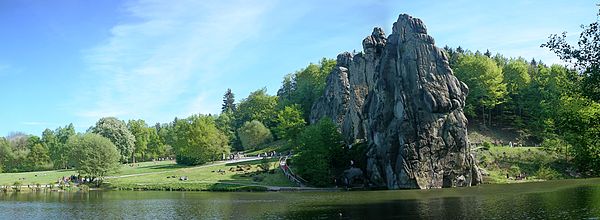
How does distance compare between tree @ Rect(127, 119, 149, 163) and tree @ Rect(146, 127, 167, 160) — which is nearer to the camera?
tree @ Rect(127, 119, 149, 163)

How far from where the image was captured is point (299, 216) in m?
39.6

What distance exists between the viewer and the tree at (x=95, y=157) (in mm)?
84000

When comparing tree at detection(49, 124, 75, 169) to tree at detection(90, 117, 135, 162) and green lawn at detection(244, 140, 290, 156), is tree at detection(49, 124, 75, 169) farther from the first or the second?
green lawn at detection(244, 140, 290, 156)

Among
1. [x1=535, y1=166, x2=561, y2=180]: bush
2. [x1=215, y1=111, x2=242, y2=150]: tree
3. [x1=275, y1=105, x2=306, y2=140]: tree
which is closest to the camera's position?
[x1=535, y1=166, x2=561, y2=180]: bush

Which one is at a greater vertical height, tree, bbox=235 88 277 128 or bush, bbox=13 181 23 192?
tree, bbox=235 88 277 128

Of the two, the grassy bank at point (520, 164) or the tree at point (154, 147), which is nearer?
the grassy bank at point (520, 164)

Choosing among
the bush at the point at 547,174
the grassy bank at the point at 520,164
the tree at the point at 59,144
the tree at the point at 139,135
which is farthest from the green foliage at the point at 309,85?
the bush at the point at 547,174

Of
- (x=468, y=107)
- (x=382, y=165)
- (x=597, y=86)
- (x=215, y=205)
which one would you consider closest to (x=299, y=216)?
(x=215, y=205)

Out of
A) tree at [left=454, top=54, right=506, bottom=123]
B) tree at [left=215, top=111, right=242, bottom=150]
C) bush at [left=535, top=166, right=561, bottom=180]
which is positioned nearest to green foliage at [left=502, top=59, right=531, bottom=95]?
tree at [left=454, top=54, right=506, bottom=123]

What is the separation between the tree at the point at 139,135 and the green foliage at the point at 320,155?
237ft

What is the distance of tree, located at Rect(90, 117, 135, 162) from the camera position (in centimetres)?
12006

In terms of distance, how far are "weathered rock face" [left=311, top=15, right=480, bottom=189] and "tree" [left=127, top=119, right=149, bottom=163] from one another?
261 ft

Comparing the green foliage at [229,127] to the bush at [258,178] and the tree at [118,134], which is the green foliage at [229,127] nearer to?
the tree at [118,134]

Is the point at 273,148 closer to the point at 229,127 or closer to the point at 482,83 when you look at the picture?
the point at 229,127
